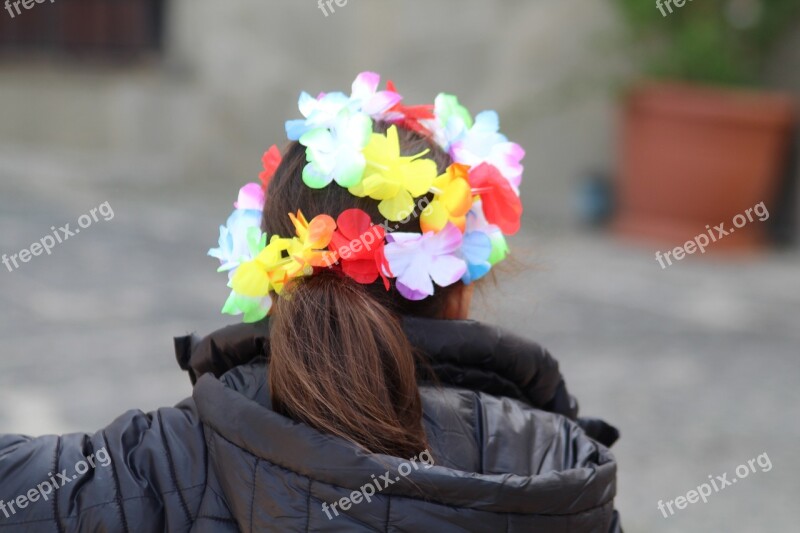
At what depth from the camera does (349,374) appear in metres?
1.40

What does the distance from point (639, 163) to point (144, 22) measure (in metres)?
3.47

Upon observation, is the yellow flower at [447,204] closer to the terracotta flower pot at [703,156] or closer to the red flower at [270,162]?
the red flower at [270,162]

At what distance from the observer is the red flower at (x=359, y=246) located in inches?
58.0

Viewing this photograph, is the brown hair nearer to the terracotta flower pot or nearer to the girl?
the girl

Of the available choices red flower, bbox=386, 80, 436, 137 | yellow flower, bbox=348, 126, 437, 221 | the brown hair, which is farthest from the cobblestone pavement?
the brown hair

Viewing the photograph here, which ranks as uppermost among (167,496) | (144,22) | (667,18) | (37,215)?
(144,22)

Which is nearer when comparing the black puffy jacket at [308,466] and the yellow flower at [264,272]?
the black puffy jacket at [308,466]

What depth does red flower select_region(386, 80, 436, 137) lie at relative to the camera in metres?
1.67

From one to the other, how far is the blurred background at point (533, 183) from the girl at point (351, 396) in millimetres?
1742

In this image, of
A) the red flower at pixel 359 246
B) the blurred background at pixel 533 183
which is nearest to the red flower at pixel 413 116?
the red flower at pixel 359 246

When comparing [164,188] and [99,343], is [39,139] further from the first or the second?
[99,343]

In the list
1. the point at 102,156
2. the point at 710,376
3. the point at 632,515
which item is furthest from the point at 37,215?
the point at 632,515

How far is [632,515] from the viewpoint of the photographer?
317 cm

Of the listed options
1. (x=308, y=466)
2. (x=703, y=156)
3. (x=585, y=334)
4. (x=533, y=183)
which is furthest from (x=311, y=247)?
(x=533, y=183)
